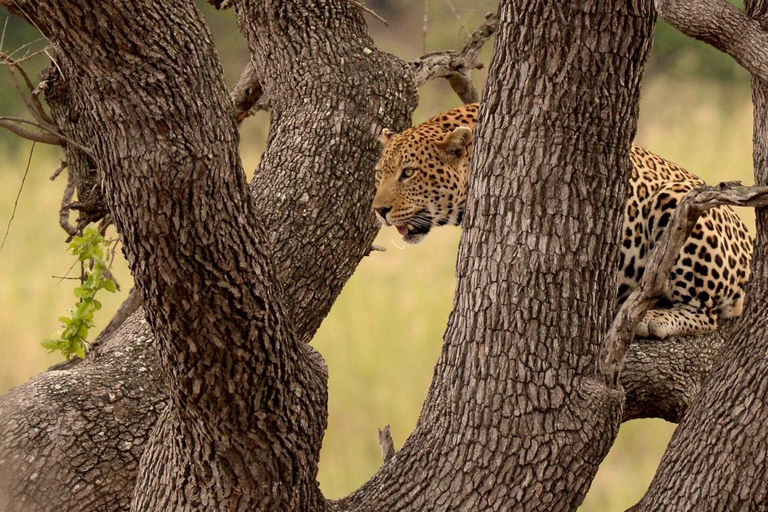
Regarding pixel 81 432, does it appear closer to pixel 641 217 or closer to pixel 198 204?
pixel 198 204

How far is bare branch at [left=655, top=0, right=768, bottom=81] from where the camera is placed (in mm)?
3633

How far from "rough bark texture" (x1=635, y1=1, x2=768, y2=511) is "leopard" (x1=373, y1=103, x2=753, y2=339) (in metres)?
1.09

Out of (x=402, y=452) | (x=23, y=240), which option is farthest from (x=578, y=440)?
(x=23, y=240)

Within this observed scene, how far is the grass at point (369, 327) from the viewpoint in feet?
29.6

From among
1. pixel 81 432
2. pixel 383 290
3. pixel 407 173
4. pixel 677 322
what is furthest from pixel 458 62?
pixel 383 290

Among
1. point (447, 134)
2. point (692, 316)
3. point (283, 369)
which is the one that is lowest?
point (283, 369)

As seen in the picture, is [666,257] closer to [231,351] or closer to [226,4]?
[231,351]

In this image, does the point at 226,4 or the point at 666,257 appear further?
the point at 226,4

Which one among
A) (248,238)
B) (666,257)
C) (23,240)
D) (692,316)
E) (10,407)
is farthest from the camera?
(23,240)

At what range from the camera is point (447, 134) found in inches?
214

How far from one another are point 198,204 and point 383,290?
8.73 metres

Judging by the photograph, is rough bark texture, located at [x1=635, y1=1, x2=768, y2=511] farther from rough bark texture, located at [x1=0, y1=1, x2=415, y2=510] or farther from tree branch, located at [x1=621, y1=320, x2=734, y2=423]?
rough bark texture, located at [x1=0, y1=1, x2=415, y2=510]

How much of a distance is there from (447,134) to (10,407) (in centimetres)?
254

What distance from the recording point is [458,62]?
18.5 ft
